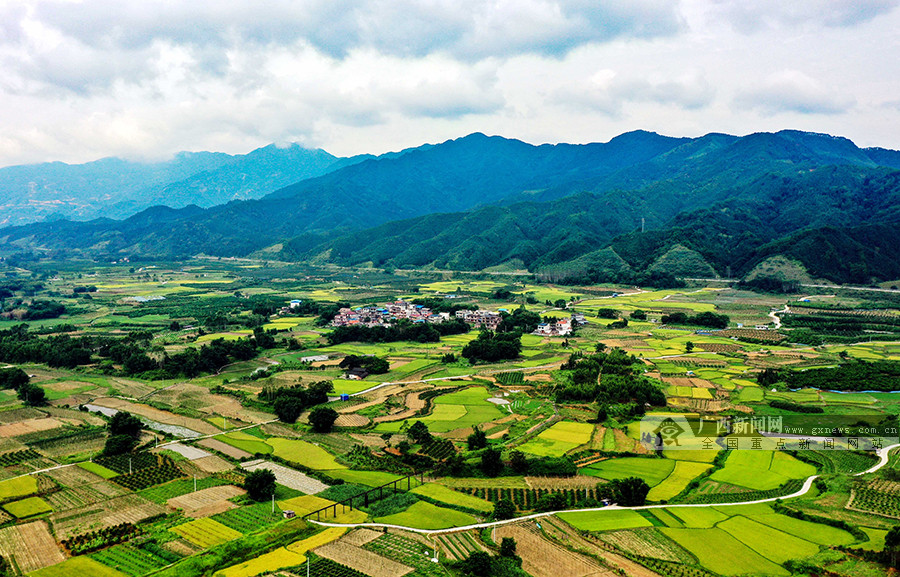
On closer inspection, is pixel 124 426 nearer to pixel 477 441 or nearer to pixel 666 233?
pixel 477 441

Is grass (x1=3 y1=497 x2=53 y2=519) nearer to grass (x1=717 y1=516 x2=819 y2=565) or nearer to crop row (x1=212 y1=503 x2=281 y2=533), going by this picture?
crop row (x1=212 y1=503 x2=281 y2=533)

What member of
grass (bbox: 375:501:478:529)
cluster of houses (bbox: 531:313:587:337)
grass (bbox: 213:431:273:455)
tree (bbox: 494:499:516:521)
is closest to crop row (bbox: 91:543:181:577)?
grass (bbox: 375:501:478:529)

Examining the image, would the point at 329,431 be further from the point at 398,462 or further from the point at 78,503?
the point at 78,503

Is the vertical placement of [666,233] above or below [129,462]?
above

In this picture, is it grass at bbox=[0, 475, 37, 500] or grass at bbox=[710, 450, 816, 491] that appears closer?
grass at bbox=[0, 475, 37, 500]

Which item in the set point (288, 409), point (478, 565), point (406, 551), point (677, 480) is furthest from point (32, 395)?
point (677, 480)

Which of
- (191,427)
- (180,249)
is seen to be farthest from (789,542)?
(180,249)

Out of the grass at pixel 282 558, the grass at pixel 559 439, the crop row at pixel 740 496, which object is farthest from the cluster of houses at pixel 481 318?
the grass at pixel 282 558
